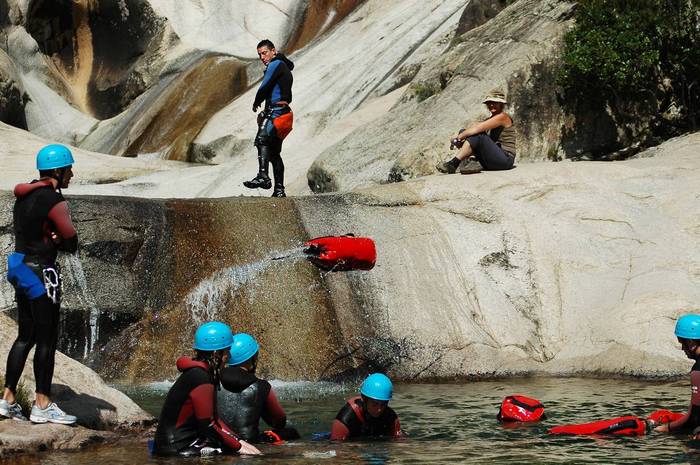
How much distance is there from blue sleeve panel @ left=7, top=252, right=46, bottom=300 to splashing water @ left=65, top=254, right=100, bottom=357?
13.5 feet

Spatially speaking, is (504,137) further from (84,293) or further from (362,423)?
(362,423)

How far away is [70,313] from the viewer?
11.5 m

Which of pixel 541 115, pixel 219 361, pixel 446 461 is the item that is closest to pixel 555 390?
pixel 446 461

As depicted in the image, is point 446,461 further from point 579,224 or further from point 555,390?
point 579,224

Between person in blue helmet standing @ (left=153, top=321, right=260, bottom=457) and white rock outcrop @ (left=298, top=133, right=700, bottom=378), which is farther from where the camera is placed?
white rock outcrop @ (left=298, top=133, right=700, bottom=378)

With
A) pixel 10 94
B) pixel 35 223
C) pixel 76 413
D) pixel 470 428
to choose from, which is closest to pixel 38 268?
pixel 35 223

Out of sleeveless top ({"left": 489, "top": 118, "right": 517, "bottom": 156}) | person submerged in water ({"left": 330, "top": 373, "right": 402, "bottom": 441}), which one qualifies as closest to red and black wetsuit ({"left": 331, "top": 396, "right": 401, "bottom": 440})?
person submerged in water ({"left": 330, "top": 373, "right": 402, "bottom": 441})

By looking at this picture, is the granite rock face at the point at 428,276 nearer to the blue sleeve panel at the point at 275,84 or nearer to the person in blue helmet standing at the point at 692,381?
the blue sleeve panel at the point at 275,84

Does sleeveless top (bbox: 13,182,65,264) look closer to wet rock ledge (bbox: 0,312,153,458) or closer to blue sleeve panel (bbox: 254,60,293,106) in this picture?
wet rock ledge (bbox: 0,312,153,458)

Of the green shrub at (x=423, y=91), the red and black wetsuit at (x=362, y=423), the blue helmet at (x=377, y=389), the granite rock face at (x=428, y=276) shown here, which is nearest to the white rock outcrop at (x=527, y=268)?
the granite rock face at (x=428, y=276)

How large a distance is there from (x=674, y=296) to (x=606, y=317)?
2.54 ft

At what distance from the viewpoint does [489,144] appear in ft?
46.0

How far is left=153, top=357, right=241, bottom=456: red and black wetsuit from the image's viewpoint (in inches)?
278

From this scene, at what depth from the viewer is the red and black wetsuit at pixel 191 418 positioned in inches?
278
